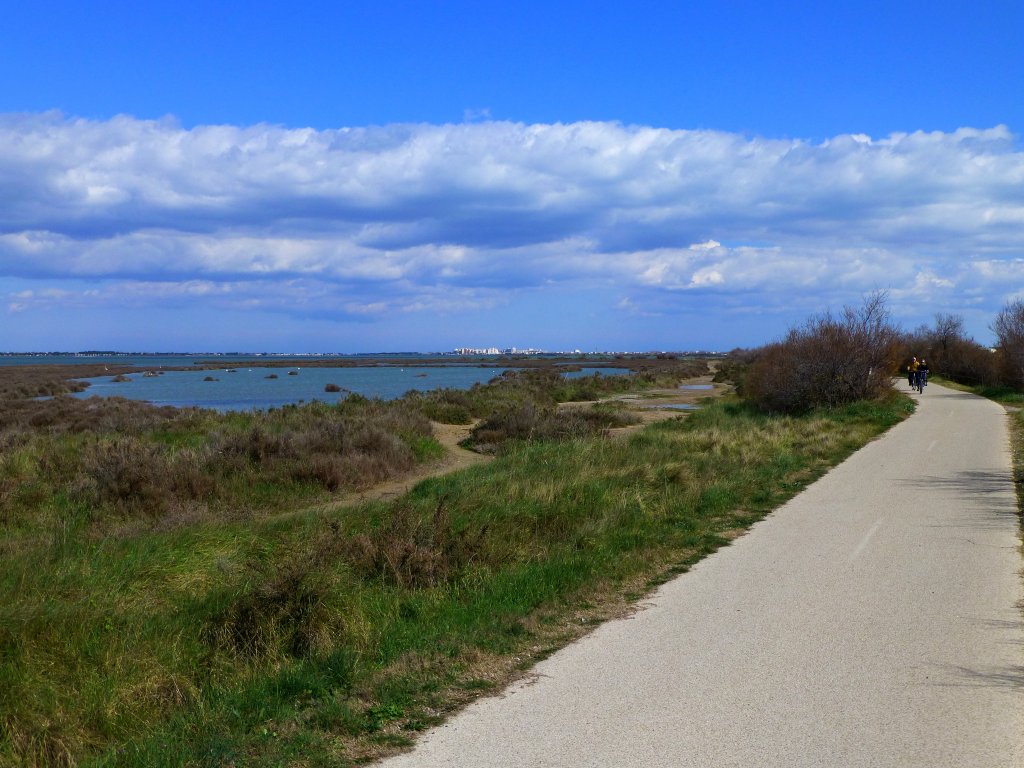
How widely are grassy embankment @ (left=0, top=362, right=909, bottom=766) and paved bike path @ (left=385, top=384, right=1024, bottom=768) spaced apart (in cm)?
49

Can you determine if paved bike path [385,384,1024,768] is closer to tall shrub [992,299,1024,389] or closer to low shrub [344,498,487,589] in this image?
low shrub [344,498,487,589]

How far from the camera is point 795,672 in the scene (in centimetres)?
592

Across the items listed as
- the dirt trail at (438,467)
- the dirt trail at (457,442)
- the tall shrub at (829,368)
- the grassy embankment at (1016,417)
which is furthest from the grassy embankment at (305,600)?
the tall shrub at (829,368)

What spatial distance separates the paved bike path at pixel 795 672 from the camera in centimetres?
471

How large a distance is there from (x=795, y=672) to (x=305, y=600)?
399cm

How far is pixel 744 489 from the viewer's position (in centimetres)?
1488

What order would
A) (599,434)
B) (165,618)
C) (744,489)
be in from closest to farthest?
(165,618)
(744,489)
(599,434)

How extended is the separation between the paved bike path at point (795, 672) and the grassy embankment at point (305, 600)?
0.49m

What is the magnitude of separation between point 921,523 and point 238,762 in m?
9.96

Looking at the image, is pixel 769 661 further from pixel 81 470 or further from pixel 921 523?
pixel 81 470

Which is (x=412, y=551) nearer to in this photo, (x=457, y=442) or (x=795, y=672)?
(x=795, y=672)

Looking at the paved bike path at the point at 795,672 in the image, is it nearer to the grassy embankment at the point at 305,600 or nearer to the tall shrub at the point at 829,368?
the grassy embankment at the point at 305,600

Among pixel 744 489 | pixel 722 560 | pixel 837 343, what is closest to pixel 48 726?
pixel 722 560

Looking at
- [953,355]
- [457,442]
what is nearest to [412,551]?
[457,442]
